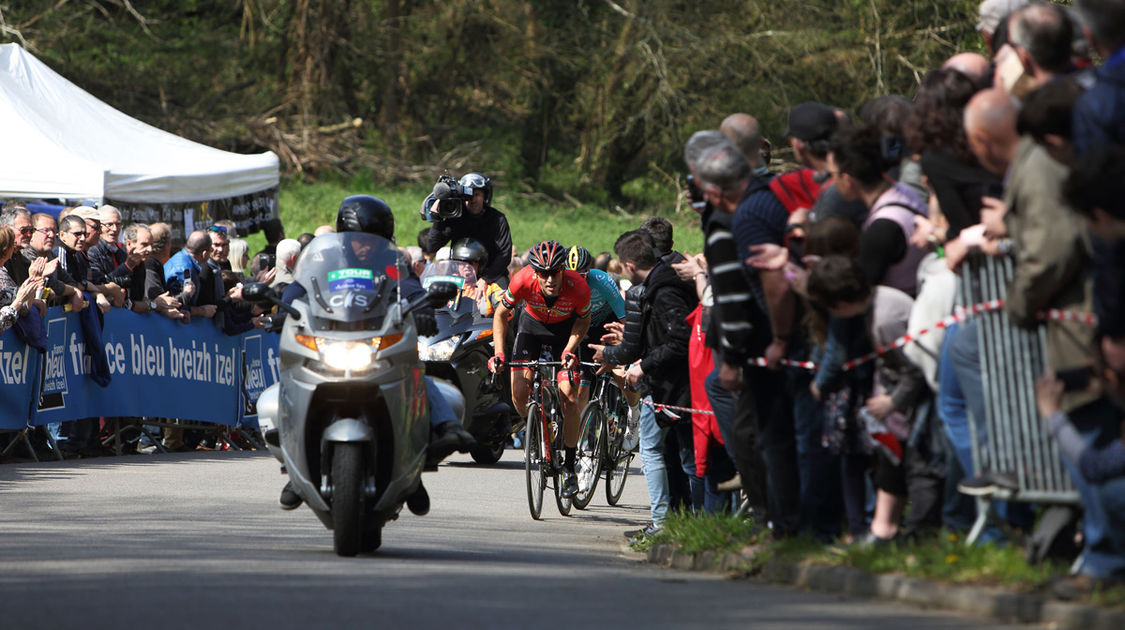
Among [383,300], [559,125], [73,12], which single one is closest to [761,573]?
[383,300]

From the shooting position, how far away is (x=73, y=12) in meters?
39.3

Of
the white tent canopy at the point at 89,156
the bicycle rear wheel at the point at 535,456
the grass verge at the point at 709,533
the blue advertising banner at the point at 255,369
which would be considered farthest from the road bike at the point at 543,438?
the white tent canopy at the point at 89,156

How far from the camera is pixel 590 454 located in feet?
42.2

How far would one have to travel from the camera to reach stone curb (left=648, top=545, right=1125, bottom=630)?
557cm

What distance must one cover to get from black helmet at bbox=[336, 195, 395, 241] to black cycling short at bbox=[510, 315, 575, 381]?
3.77 metres

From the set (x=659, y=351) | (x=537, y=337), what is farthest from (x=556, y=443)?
A: (x=659, y=351)

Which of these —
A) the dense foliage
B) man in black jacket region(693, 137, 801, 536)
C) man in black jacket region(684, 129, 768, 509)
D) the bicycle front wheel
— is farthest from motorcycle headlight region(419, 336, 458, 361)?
the dense foliage

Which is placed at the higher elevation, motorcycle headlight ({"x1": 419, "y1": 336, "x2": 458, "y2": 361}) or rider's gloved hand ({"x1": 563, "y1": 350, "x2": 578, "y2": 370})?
motorcycle headlight ({"x1": 419, "y1": 336, "x2": 458, "y2": 361})

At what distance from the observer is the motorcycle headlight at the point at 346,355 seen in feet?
27.9

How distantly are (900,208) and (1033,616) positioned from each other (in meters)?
2.21

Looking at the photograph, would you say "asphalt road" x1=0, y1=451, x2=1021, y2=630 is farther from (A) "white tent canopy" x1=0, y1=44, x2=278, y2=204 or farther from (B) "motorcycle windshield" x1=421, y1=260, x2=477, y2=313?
(A) "white tent canopy" x1=0, y1=44, x2=278, y2=204

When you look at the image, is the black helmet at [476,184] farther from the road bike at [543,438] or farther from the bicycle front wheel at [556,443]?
the bicycle front wheel at [556,443]

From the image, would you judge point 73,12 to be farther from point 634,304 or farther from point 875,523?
point 875,523

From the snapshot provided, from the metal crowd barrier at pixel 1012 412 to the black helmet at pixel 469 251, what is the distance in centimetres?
921
